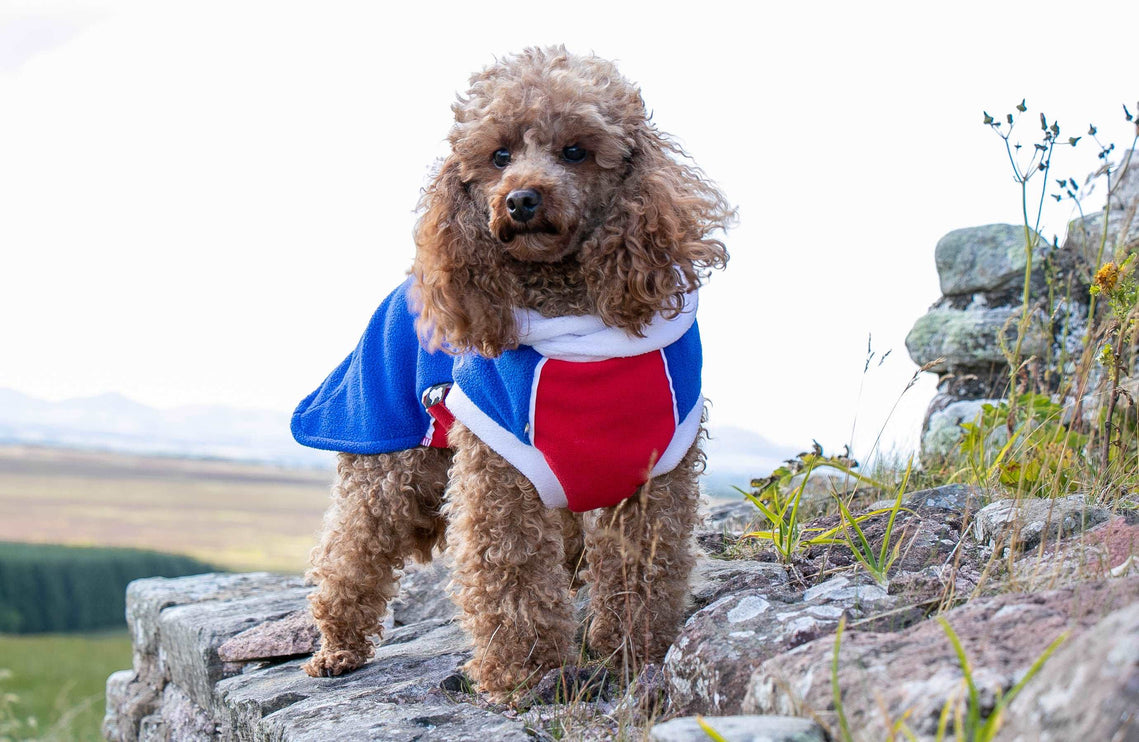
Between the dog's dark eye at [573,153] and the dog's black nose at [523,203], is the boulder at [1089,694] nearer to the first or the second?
the dog's black nose at [523,203]

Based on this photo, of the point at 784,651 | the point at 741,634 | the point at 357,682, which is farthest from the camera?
the point at 357,682

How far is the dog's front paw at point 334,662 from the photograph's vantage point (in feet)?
11.3

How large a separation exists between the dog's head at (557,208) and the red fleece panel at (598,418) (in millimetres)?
146

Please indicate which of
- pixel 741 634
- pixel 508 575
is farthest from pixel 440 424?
pixel 741 634

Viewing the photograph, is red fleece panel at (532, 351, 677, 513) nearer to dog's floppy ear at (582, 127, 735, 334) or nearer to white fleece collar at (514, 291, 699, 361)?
white fleece collar at (514, 291, 699, 361)

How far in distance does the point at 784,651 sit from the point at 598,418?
89cm

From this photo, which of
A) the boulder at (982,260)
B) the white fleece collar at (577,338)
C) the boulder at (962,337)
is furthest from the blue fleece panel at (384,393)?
the boulder at (982,260)

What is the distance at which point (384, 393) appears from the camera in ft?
10.9

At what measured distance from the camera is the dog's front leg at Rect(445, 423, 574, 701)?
2.82 m

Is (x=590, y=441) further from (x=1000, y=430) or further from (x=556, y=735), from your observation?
(x=1000, y=430)

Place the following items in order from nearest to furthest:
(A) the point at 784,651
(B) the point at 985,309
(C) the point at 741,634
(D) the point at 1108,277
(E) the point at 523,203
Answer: (A) the point at 784,651
(C) the point at 741,634
(E) the point at 523,203
(D) the point at 1108,277
(B) the point at 985,309

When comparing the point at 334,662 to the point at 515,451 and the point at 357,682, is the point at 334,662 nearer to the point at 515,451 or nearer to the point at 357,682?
the point at 357,682

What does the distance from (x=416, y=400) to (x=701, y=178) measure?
118 cm

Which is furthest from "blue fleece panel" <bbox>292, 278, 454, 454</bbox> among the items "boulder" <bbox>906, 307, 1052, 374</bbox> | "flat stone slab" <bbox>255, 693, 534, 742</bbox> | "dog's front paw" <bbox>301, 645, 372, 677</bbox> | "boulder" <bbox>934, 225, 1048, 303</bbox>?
"boulder" <bbox>934, 225, 1048, 303</bbox>
